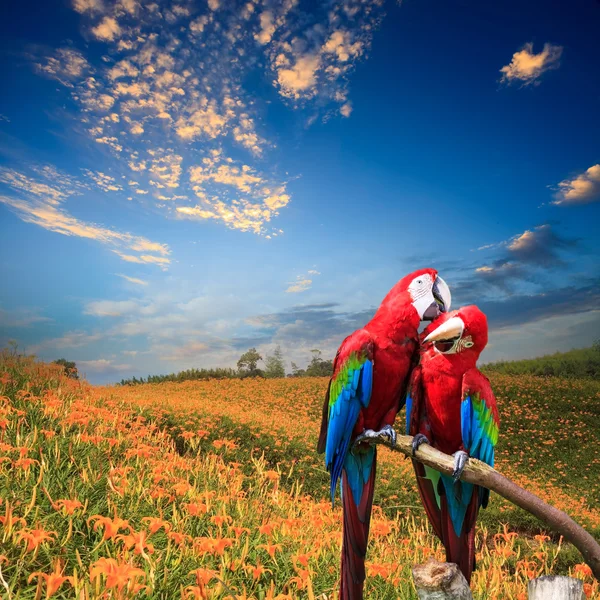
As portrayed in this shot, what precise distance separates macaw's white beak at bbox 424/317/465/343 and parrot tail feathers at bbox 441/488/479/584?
2.52ft

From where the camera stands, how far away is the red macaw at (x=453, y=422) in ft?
7.23

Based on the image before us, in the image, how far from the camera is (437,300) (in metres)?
2.38

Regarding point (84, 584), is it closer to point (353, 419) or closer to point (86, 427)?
point (353, 419)

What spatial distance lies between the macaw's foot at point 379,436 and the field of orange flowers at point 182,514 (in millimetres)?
687

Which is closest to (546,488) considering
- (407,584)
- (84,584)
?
(407,584)

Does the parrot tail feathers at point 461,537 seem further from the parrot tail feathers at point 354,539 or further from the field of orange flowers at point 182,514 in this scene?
the field of orange flowers at point 182,514

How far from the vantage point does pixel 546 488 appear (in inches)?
502

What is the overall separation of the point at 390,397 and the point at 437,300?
0.55 meters

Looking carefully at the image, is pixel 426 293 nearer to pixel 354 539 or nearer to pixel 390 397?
pixel 390 397

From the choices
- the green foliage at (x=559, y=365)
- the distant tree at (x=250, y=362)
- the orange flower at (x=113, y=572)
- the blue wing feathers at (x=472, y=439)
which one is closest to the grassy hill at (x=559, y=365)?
the green foliage at (x=559, y=365)

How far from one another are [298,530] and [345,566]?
173 cm

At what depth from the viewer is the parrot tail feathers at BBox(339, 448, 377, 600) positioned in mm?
2078

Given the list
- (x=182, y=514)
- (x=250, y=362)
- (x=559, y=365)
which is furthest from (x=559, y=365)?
(x=182, y=514)

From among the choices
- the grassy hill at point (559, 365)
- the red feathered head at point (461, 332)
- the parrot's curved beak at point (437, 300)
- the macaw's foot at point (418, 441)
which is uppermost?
the grassy hill at point (559, 365)
